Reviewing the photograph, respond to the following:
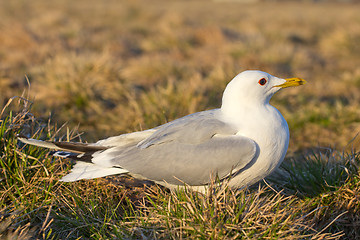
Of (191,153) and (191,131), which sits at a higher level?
(191,131)

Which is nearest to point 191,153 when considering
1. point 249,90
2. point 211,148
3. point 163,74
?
point 211,148

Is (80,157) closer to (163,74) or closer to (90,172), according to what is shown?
(90,172)

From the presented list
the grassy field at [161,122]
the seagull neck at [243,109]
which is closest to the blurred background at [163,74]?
the grassy field at [161,122]

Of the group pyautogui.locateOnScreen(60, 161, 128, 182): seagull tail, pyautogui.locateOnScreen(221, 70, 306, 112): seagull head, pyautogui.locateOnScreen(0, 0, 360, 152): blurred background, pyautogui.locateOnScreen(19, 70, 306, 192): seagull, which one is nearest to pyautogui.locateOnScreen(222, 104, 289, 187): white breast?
pyautogui.locateOnScreen(19, 70, 306, 192): seagull

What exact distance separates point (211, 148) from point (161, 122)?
6.08ft

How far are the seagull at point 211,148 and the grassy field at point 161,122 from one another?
15cm

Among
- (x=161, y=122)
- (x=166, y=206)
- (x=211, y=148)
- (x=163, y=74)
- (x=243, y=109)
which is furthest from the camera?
(x=163, y=74)

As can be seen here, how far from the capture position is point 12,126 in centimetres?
321

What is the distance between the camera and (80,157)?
9.88ft

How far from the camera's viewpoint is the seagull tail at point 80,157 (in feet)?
9.59

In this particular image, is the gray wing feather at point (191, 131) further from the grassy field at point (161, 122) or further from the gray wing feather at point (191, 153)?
the grassy field at point (161, 122)

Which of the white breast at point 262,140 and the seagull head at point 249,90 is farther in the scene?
the seagull head at point 249,90

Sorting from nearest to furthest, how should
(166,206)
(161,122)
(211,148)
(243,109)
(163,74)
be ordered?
(166,206)
(211,148)
(243,109)
(161,122)
(163,74)

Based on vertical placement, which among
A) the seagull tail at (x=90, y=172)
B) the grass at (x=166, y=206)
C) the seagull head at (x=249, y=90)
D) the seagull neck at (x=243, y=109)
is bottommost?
the grass at (x=166, y=206)
